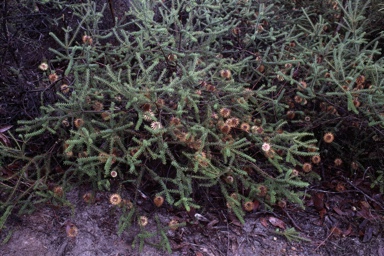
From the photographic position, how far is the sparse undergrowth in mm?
2500

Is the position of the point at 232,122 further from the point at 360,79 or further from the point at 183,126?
the point at 360,79

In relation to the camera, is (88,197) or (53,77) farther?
(53,77)

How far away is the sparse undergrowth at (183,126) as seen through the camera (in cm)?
250

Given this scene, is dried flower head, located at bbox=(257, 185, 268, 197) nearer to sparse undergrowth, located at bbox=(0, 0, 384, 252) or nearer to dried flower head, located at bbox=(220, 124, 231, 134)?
sparse undergrowth, located at bbox=(0, 0, 384, 252)

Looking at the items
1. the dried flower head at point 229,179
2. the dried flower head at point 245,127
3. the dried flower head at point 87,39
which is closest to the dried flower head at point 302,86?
the dried flower head at point 245,127

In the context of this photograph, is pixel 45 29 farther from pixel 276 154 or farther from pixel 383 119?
pixel 383 119

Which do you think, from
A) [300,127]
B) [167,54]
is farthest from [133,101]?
[300,127]

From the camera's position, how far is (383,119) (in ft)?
8.95

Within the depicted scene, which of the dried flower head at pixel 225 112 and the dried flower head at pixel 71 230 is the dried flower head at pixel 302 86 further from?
the dried flower head at pixel 71 230

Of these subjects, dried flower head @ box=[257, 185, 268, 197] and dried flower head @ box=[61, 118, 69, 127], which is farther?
dried flower head @ box=[257, 185, 268, 197]

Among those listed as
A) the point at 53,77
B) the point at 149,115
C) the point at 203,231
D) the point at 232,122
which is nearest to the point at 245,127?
the point at 232,122

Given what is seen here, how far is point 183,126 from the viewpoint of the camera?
2631 millimetres

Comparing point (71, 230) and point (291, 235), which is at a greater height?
point (71, 230)

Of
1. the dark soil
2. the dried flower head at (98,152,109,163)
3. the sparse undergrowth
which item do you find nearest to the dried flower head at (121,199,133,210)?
the sparse undergrowth
